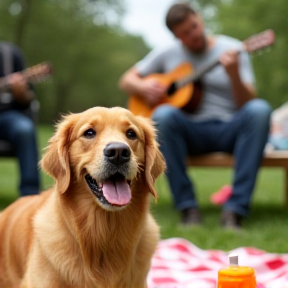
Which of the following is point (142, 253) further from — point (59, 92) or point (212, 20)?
point (59, 92)

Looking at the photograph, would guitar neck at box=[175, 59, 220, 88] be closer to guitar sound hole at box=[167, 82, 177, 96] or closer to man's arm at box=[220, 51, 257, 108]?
guitar sound hole at box=[167, 82, 177, 96]

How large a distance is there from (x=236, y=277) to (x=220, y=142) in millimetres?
2804

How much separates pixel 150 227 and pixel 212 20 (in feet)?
91.6

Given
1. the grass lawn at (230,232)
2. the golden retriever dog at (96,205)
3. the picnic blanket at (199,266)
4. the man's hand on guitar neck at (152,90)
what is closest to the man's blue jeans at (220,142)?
the grass lawn at (230,232)

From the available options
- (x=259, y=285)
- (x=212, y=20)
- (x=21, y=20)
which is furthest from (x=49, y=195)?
(x=212, y=20)

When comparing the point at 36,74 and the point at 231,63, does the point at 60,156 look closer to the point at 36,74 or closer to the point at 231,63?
the point at 231,63

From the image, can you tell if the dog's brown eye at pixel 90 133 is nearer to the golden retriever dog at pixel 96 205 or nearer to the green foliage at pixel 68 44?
the golden retriever dog at pixel 96 205

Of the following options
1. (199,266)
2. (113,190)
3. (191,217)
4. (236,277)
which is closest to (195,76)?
(191,217)

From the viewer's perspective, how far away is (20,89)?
202 inches

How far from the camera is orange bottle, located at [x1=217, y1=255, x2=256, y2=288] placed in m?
2.01

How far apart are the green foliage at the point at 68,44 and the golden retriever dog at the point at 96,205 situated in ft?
79.7

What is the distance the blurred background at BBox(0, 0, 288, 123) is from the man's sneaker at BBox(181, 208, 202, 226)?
19.4 metres

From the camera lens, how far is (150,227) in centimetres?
274

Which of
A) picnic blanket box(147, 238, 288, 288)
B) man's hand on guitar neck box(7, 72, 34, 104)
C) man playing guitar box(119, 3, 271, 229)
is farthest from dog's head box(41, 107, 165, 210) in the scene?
man's hand on guitar neck box(7, 72, 34, 104)
